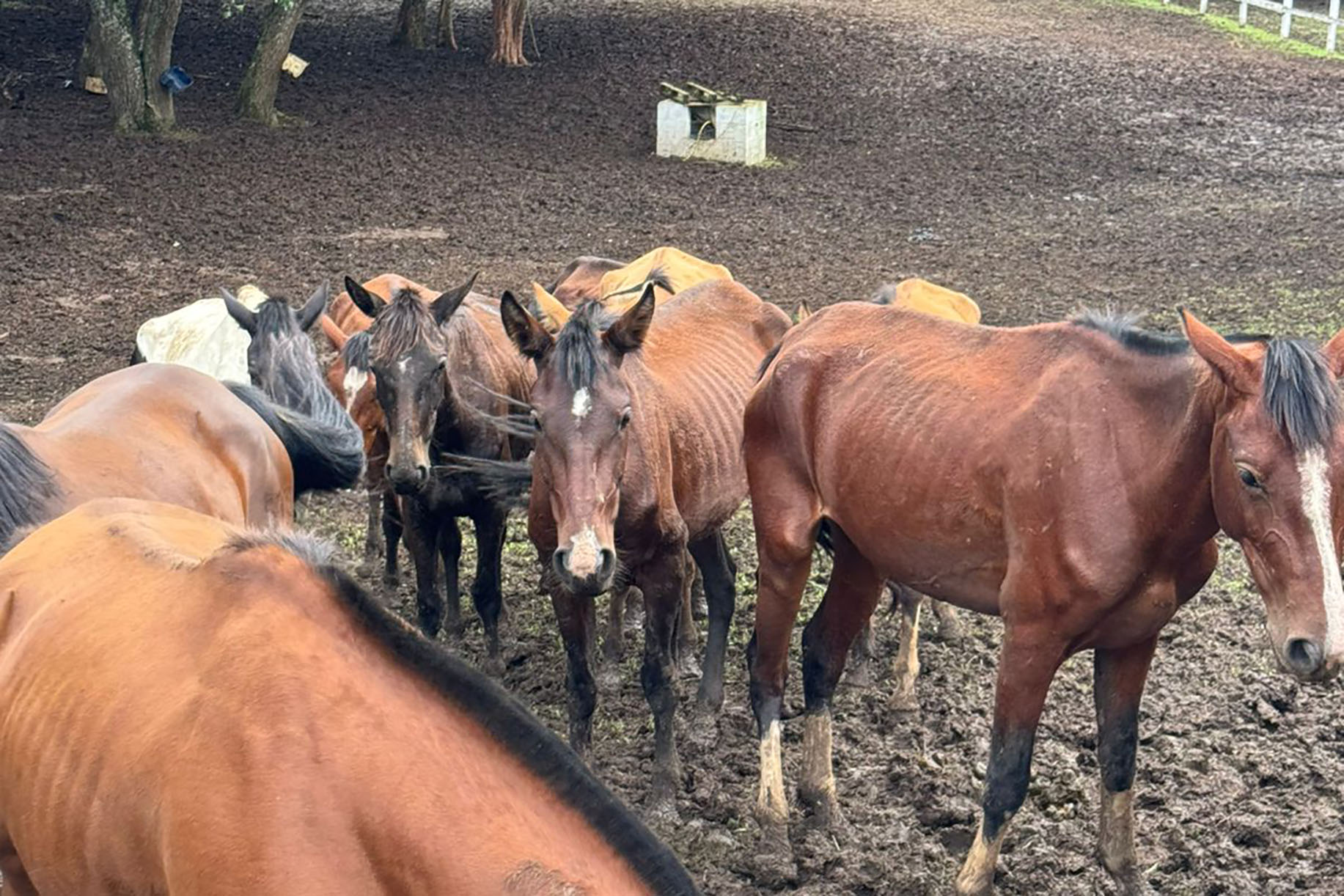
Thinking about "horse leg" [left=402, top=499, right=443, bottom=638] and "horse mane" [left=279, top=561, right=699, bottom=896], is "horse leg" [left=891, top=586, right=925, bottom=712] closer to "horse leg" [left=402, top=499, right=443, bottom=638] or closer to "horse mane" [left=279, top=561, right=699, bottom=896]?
"horse leg" [left=402, top=499, right=443, bottom=638]

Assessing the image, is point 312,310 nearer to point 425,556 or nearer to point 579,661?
point 425,556

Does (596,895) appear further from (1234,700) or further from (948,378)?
(1234,700)

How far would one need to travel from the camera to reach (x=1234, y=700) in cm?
607

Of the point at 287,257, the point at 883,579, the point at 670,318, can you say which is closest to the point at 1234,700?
the point at 883,579

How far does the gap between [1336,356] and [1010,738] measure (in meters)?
1.57

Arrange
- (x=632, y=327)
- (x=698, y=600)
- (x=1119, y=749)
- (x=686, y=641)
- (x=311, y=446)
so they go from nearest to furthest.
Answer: (x=1119, y=749) < (x=632, y=327) < (x=311, y=446) < (x=686, y=641) < (x=698, y=600)

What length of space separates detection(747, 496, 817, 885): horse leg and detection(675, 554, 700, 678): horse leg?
119 cm

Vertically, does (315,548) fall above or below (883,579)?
above

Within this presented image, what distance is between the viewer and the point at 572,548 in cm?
500

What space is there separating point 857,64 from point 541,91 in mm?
4707

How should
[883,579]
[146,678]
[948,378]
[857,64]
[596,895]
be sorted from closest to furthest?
[596,895], [146,678], [948,378], [883,579], [857,64]

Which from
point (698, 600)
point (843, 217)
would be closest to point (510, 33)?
point (843, 217)

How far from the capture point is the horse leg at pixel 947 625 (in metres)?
6.89

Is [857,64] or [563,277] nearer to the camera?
[563,277]
